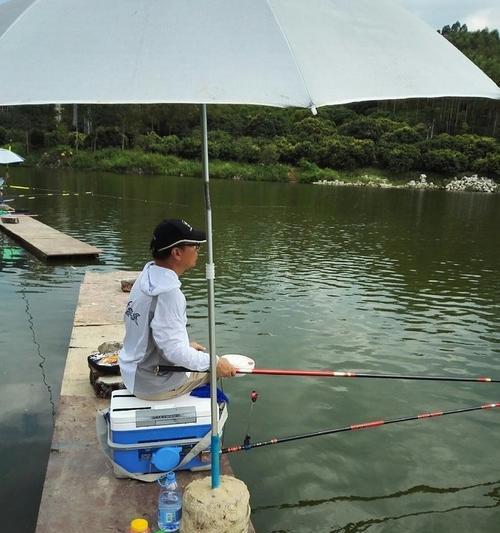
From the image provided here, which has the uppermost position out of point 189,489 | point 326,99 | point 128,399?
point 326,99

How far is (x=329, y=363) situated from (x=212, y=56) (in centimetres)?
603

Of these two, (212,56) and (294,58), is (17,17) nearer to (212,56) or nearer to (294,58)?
(212,56)

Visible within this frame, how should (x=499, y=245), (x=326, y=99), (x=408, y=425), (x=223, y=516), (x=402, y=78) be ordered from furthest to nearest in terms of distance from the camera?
1. (x=499, y=245)
2. (x=408, y=425)
3. (x=223, y=516)
4. (x=402, y=78)
5. (x=326, y=99)

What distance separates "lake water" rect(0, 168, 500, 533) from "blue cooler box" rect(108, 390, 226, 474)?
0.41 metres

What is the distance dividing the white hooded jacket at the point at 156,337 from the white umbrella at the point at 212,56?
53.4 inches

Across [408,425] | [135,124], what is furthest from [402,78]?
[135,124]

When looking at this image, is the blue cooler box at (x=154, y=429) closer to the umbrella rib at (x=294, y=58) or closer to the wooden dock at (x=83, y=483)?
the wooden dock at (x=83, y=483)

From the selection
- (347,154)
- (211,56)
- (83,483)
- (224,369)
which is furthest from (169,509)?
(347,154)

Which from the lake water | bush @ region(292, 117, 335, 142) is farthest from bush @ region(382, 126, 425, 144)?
the lake water

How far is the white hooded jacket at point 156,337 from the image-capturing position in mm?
3309

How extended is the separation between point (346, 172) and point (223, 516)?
197ft

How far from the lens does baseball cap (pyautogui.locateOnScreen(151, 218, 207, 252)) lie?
3361 millimetres

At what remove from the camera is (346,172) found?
6081 cm

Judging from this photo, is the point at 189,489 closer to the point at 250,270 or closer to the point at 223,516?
the point at 223,516
